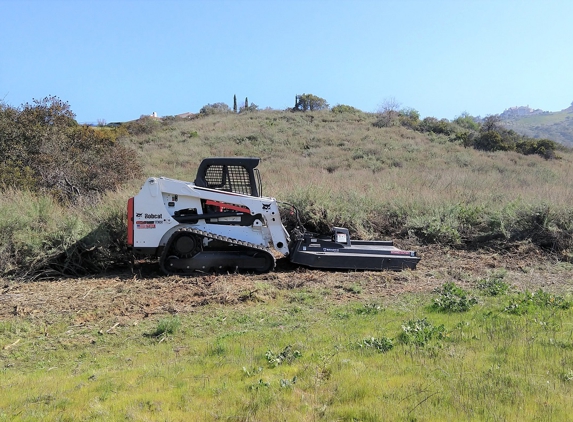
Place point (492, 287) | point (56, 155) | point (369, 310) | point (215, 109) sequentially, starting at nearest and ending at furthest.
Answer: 1. point (369, 310)
2. point (492, 287)
3. point (56, 155)
4. point (215, 109)

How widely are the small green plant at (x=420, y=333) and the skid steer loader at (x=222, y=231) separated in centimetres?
335

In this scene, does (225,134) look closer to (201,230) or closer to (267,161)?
(267,161)

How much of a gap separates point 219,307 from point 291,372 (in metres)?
2.53

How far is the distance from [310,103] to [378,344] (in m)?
46.7

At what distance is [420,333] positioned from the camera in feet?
14.4

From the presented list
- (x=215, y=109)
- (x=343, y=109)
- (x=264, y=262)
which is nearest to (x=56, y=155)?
(x=264, y=262)

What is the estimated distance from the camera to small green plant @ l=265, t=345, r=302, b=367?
4012mm

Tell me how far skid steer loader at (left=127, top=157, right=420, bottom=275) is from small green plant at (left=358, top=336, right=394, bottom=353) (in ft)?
11.9

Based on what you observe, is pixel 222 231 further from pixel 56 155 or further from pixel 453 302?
pixel 56 155

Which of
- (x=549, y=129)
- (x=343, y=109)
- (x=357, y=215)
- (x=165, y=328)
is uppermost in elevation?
(x=549, y=129)

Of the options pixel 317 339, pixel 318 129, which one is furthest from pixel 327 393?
pixel 318 129

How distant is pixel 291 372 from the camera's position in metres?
3.78

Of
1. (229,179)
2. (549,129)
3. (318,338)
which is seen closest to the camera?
(318,338)

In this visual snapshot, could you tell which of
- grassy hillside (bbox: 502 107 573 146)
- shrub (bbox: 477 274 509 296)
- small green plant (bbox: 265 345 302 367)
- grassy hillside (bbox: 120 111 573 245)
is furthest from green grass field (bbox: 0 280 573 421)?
grassy hillside (bbox: 502 107 573 146)
